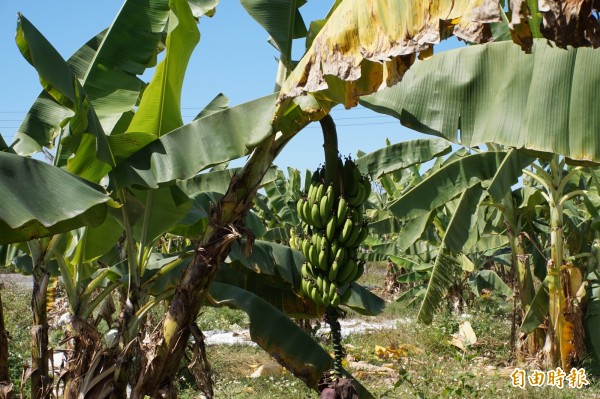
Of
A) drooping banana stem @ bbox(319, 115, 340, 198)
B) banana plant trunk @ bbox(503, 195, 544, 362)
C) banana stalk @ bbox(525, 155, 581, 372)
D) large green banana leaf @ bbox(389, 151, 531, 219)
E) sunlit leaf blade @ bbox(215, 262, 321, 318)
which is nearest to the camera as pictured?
drooping banana stem @ bbox(319, 115, 340, 198)

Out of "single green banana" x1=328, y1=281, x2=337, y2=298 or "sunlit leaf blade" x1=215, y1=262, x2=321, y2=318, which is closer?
"single green banana" x1=328, y1=281, x2=337, y2=298

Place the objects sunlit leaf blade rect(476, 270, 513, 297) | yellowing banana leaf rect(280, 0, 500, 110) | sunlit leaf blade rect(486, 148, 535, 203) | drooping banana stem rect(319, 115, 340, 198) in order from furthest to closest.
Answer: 1. sunlit leaf blade rect(476, 270, 513, 297)
2. sunlit leaf blade rect(486, 148, 535, 203)
3. drooping banana stem rect(319, 115, 340, 198)
4. yellowing banana leaf rect(280, 0, 500, 110)

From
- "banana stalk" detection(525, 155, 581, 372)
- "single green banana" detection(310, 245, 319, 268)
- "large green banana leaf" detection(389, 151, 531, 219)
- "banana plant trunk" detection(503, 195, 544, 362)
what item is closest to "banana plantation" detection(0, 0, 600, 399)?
"single green banana" detection(310, 245, 319, 268)

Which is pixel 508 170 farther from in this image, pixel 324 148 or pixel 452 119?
pixel 324 148

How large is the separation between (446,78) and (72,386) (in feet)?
9.80

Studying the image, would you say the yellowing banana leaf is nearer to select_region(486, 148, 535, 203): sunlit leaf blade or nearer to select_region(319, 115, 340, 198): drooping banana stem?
select_region(319, 115, 340, 198): drooping banana stem

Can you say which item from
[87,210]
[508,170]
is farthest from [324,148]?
[508,170]

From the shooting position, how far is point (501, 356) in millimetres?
9391

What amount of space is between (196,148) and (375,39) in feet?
4.41

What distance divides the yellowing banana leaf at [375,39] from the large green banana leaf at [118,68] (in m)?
1.63

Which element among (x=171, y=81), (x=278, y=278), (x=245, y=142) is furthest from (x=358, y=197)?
(x=278, y=278)

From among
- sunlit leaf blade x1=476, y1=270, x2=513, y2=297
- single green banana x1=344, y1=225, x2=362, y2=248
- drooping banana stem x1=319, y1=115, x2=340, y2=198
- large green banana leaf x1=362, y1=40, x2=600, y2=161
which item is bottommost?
sunlit leaf blade x1=476, y1=270, x2=513, y2=297

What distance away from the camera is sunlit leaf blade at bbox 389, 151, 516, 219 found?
21.0 ft

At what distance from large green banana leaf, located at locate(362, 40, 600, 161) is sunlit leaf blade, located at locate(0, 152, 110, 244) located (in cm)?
165
